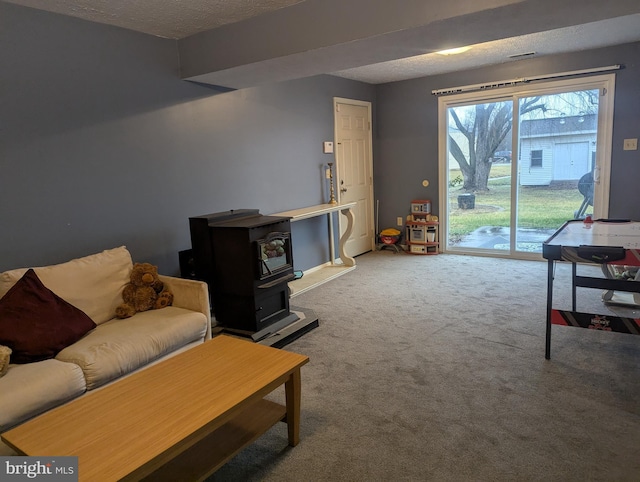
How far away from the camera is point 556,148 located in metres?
5.12

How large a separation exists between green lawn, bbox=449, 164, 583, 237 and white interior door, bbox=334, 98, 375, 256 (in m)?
1.17

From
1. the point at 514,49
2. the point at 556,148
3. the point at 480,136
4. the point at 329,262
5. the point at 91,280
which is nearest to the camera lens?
the point at 91,280

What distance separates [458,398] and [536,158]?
12.9 feet

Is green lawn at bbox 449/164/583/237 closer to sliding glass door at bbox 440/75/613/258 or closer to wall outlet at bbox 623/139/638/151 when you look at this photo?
sliding glass door at bbox 440/75/613/258

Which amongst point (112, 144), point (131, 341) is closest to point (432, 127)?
point (112, 144)

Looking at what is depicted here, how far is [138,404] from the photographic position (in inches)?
65.5

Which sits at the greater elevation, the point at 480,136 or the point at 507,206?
the point at 480,136

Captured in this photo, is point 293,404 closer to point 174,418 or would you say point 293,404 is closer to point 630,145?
point 174,418

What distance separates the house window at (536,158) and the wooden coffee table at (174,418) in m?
4.52

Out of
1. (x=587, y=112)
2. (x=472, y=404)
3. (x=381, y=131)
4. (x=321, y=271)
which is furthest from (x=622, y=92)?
(x=472, y=404)

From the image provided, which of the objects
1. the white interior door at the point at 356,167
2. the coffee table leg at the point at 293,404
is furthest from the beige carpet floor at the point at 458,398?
the white interior door at the point at 356,167

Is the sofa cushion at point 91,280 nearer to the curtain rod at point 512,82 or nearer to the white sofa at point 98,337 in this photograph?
the white sofa at point 98,337

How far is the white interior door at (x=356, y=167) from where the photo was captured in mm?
5566

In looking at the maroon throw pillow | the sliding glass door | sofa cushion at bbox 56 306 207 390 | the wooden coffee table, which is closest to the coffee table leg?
the wooden coffee table
